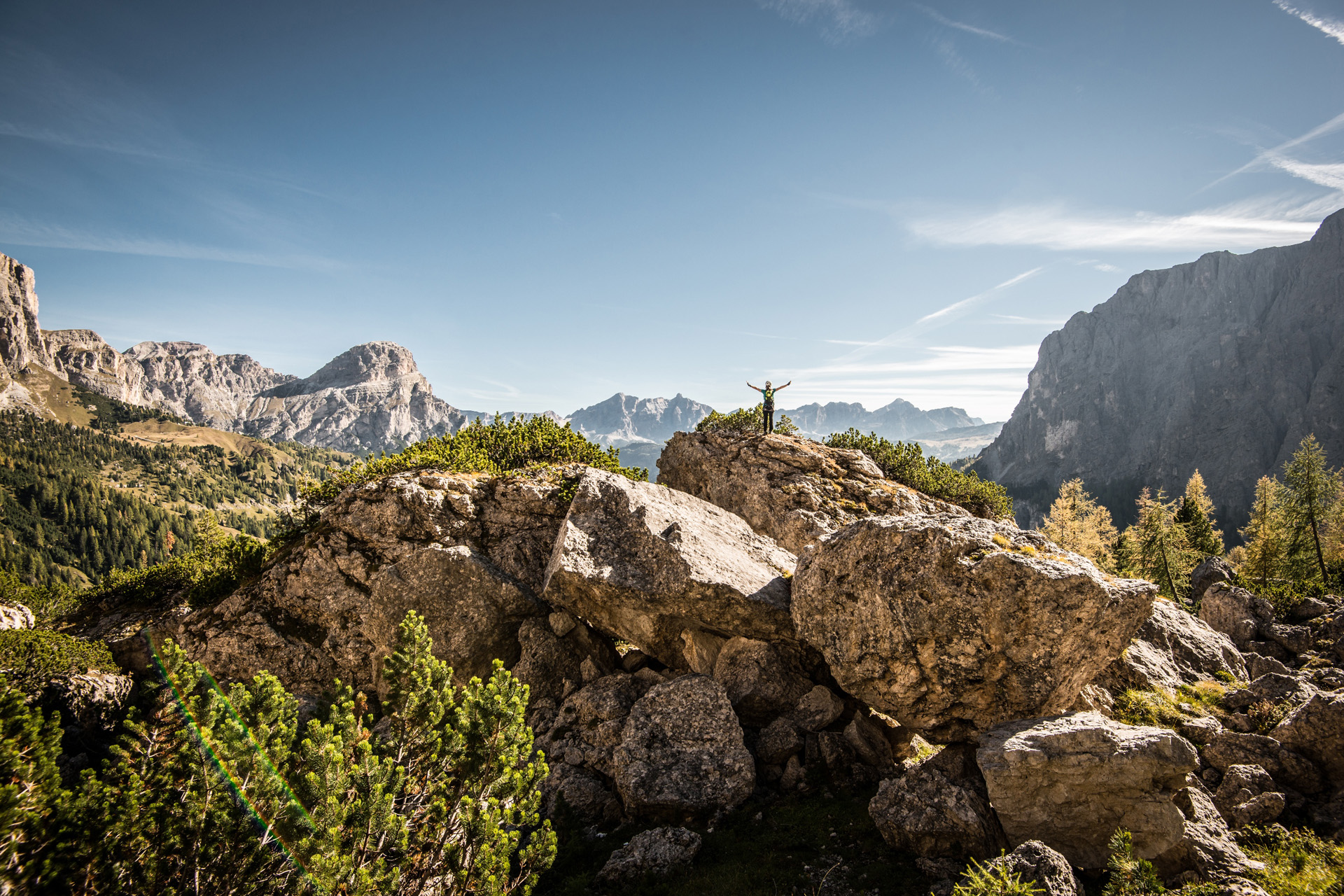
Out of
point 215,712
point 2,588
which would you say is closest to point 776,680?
point 215,712

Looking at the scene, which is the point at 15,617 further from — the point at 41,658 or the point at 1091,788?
the point at 1091,788

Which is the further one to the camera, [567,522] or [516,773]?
[567,522]

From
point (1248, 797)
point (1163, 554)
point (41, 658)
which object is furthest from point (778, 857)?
point (1163, 554)

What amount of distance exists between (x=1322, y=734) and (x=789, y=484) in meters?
19.7

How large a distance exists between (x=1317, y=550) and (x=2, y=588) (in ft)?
368

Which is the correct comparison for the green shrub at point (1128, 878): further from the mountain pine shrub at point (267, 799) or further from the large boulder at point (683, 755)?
the mountain pine shrub at point (267, 799)

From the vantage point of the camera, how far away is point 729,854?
13.7m

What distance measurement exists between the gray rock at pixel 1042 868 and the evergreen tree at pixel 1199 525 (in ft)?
229

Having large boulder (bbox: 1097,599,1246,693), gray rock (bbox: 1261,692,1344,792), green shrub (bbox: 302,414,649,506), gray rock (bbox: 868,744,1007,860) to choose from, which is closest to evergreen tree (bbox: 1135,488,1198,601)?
large boulder (bbox: 1097,599,1246,693)

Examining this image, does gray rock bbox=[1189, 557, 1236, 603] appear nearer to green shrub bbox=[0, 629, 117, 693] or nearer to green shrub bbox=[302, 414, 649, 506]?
green shrub bbox=[302, 414, 649, 506]

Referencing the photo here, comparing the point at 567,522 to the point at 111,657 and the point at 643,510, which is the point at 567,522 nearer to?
the point at 643,510

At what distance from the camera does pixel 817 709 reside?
18.1m

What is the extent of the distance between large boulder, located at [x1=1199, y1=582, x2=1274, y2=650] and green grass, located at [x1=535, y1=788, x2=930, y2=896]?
88.1 ft

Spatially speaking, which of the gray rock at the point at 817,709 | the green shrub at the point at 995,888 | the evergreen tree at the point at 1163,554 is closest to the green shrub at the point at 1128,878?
the green shrub at the point at 995,888
